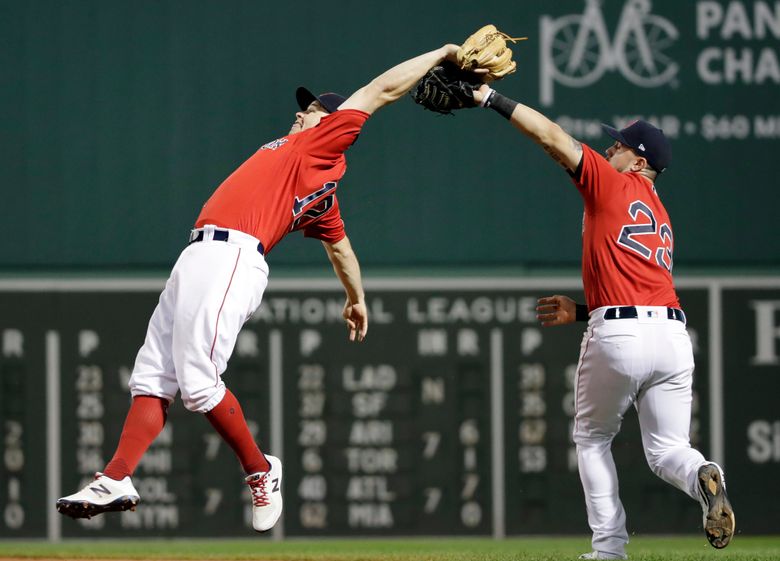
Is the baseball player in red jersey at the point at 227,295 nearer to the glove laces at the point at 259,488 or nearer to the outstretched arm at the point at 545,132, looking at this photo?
the glove laces at the point at 259,488

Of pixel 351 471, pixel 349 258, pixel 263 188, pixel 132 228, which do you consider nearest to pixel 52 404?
pixel 132 228

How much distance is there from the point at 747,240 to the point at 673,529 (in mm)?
1632

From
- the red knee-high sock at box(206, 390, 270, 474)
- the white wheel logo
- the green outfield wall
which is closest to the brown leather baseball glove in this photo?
the red knee-high sock at box(206, 390, 270, 474)

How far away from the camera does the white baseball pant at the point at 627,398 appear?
14.9ft

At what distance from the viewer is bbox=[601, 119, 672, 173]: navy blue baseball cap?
15.9 ft

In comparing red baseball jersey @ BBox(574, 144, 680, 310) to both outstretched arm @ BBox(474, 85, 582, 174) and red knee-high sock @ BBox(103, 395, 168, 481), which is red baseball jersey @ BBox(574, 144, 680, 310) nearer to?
outstretched arm @ BBox(474, 85, 582, 174)

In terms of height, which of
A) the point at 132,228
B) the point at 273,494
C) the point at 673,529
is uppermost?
the point at 132,228

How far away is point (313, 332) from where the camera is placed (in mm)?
7180

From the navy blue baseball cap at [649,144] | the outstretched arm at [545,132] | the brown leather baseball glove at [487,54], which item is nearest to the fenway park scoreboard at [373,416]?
the navy blue baseball cap at [649,144]

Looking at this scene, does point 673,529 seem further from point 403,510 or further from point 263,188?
point 263,188

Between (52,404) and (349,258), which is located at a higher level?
(349,258)

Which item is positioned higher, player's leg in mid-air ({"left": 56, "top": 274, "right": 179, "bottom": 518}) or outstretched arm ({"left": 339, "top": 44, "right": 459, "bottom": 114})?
outstretched arm ({"left": 339, "top": 44, "right": 459, "bottom": 114})

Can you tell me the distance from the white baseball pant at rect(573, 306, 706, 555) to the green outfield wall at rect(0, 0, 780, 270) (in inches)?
108

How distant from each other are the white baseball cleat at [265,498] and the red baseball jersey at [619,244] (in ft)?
4.21
